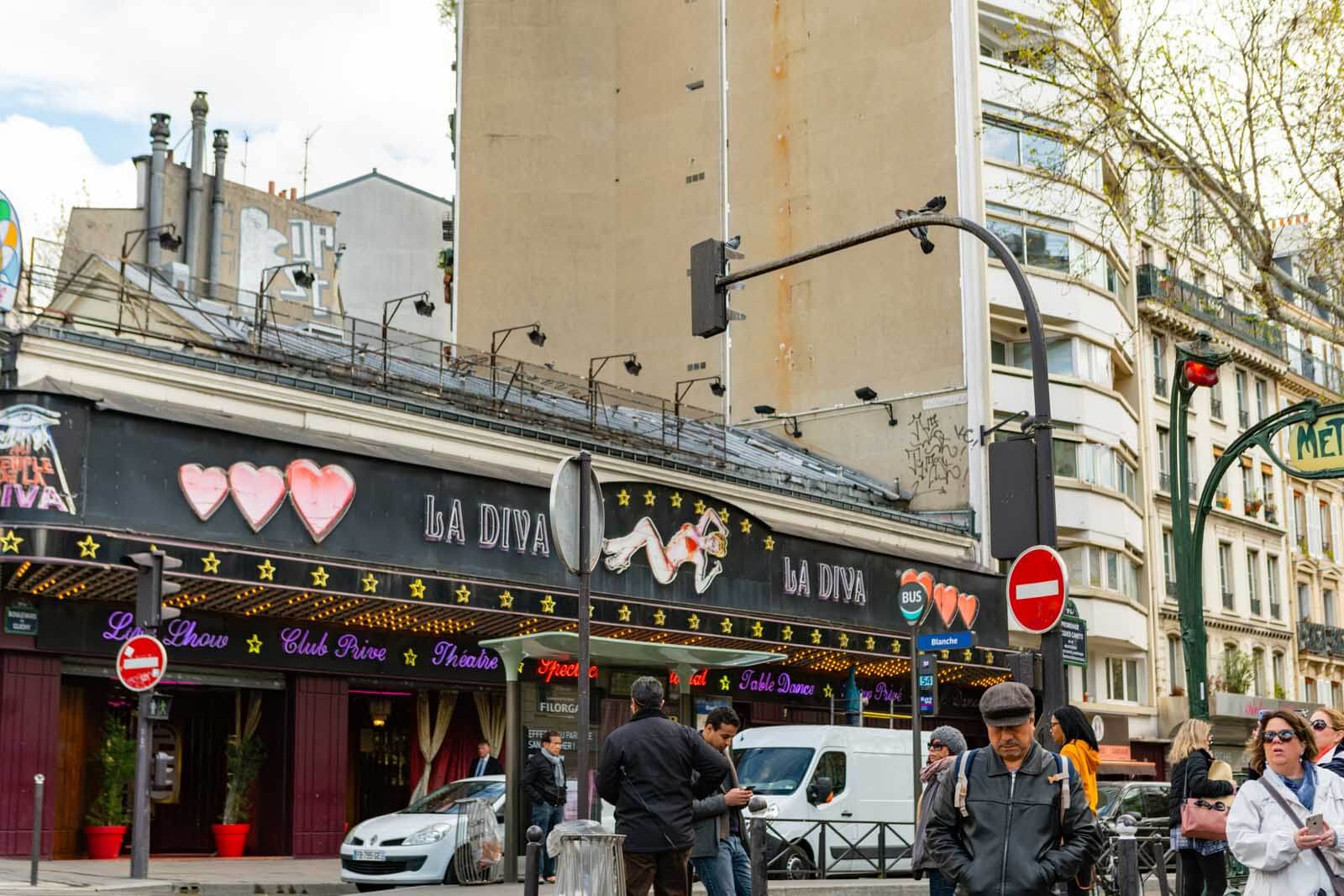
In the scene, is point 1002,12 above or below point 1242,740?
above

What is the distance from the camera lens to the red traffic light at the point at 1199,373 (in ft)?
59.7

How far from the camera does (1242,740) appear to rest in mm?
44438

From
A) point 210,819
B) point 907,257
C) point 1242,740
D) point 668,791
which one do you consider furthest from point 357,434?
point 1242,740

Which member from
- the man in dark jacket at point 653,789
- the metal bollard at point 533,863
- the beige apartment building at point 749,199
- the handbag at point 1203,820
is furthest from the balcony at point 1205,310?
the man in dark jacket at point 653,789

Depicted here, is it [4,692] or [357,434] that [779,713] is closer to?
[357,434]

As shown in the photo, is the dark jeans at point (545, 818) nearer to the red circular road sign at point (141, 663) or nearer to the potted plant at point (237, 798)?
the red circular road sign at point (141, 663)

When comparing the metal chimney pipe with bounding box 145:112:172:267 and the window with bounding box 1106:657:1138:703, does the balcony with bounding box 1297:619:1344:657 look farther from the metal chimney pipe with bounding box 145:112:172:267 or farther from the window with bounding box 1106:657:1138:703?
the metal chimney pipe with bounding box 145:112:172:267

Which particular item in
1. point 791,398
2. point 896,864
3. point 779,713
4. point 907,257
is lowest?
point 896,864

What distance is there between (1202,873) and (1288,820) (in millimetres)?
4647

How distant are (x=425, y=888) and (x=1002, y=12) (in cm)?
2843

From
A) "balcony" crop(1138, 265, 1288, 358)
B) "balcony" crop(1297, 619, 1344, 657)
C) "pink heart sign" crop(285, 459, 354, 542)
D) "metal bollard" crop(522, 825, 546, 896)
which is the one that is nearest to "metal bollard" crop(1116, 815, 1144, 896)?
"metal bollard" crop(522, 825, 546, 896)

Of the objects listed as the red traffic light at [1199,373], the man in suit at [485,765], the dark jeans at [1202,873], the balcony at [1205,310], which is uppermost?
the balcony at [1205,310]

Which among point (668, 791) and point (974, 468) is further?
point (974, 468)

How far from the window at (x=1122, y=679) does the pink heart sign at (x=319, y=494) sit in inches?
960
